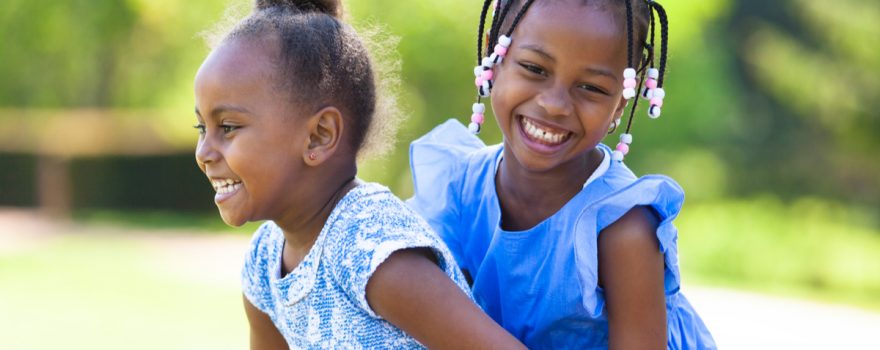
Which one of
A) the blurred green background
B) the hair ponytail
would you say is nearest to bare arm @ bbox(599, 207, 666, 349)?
the hair ponytail

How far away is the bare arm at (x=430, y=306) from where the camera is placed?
2486 millimetres

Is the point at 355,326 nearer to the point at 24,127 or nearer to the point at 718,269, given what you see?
the point at 718,269

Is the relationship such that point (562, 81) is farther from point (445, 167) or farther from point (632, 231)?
point (445, 167)

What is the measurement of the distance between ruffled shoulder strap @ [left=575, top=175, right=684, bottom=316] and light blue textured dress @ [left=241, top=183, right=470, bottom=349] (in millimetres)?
304

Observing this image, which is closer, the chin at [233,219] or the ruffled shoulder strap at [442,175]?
the chin at [233,219]

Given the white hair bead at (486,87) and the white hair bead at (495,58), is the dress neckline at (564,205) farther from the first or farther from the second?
the white hair bead at (495,58)

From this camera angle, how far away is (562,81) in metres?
2.75

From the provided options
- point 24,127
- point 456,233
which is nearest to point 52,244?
point 24,127

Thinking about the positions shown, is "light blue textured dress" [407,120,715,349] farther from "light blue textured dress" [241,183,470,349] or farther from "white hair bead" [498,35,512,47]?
"white hair bead" [498,35,512,47]

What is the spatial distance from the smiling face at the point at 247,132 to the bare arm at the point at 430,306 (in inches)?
14.4

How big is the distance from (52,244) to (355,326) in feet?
31.7

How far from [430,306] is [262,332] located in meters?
0.82

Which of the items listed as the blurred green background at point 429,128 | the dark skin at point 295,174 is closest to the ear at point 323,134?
the dark skin at point 295,174

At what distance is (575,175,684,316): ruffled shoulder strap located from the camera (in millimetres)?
2709
